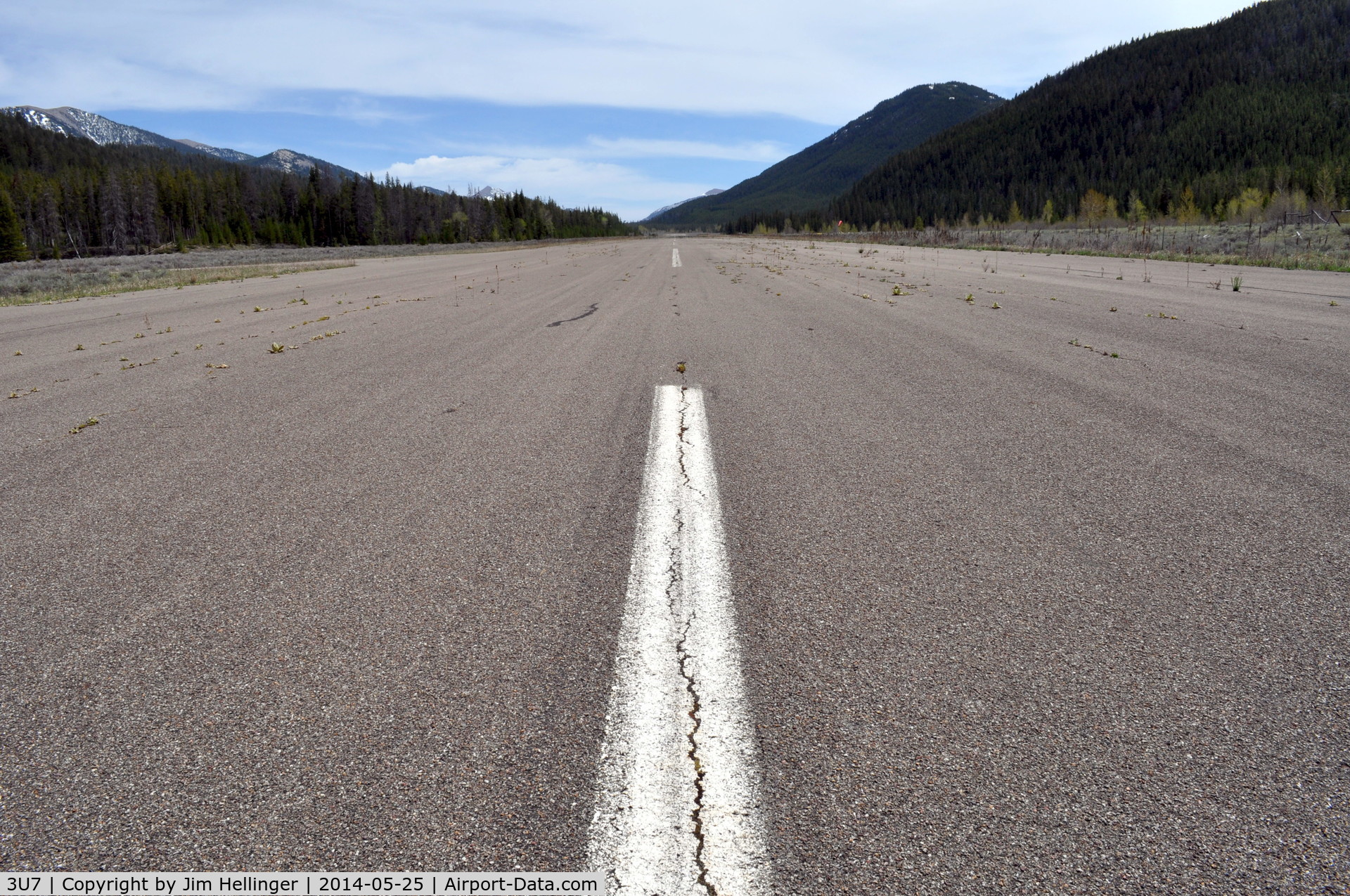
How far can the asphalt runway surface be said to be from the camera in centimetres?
155

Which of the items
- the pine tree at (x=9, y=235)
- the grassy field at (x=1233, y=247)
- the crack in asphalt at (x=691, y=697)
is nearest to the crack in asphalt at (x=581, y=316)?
the crack in asphalt at (x=691, y=697)

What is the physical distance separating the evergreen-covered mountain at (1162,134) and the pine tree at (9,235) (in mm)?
121503

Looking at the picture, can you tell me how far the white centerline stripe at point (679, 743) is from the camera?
1466 mm

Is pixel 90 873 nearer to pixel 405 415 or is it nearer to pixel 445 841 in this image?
pixel 445 841

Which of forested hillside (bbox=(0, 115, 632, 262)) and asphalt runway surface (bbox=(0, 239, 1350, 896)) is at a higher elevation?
forested hillside (bbox=(0, 115, 632, 262))

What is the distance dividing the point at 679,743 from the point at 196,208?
12639cm

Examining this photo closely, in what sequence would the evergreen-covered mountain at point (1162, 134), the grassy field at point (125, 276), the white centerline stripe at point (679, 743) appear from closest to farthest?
the white centerline stripe at point (679, 743) < the grassy field at point (125, 276) < the evergreen-covered mountain at point (1162, 134)

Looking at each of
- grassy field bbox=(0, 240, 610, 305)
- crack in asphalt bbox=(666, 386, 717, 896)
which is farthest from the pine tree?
crack in asphalt bbox=(666, 386, 717, 896)

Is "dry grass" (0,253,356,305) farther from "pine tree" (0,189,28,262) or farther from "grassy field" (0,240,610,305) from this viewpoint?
"pine tree" (0,189,28,262)

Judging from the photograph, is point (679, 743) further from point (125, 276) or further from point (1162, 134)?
point (1162, 134)

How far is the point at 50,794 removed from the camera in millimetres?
1663

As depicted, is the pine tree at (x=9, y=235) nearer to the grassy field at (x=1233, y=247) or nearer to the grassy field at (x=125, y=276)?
the grassy field at (x=125, y=276)

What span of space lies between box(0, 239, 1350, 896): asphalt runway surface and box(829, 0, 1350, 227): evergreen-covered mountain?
270 ft

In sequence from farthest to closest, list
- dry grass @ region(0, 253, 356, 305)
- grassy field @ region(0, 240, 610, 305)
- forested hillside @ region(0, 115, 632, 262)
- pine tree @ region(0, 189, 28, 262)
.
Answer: forested hillside @ region(0, 115, 632, 262) → pine tree @ region(0, 189, 28, 262) → grassy field @ region(0, 240, 610, 305) → dry grass @ region(0, 253, 356, 305)
